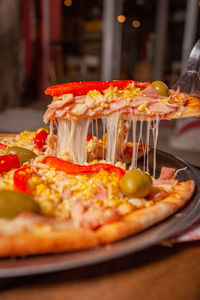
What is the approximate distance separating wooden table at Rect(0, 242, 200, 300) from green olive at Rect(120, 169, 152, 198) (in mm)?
377

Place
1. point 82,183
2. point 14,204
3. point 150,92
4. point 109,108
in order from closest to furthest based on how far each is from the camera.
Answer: point 14,204 → point 82,183 → point 109,108 → point 150,92

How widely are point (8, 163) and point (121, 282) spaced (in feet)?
3.26

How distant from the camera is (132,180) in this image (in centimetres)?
150

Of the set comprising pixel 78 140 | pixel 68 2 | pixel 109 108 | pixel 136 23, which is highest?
pixel 68 2

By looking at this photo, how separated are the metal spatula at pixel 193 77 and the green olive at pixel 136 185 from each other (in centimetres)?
A: 90

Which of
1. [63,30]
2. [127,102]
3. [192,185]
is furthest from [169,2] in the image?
[192,185]

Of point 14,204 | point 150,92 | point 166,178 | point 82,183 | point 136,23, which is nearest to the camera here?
point 14,204

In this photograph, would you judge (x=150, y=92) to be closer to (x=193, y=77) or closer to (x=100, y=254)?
(x=193, y=77)

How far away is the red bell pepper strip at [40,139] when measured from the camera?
2.29 meters

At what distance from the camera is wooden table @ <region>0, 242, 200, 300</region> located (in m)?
0.98

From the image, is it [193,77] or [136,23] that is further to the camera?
[136,23]

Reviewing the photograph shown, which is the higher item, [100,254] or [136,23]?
[136,23]

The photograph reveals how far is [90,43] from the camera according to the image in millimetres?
7078

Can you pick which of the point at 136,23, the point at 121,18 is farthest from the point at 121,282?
the point at 136,23
